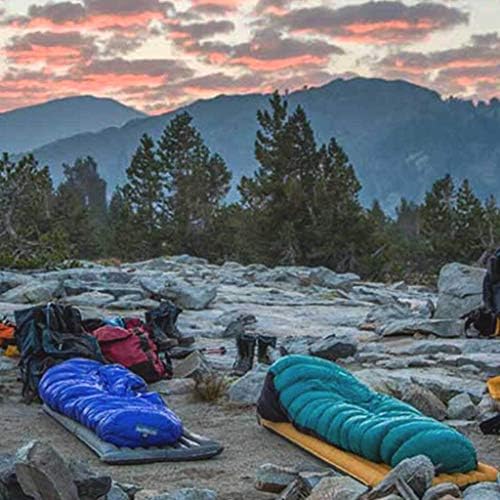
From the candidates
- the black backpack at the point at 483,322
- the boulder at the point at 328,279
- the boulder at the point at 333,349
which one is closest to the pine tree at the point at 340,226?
the boulder at the point at 328,279

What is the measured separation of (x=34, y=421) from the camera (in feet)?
26.5

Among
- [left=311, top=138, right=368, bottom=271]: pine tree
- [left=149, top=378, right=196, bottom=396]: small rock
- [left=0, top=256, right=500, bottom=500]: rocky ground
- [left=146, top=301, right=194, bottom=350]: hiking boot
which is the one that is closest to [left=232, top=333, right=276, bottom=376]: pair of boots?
[left=0, top=256, right=500, bottom=500]: rocky ground

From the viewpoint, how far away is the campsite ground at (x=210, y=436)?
6219 millimetres

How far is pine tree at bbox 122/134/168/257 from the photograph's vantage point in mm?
44719

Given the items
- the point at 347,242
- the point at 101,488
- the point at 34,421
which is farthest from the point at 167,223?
the point at 101,488

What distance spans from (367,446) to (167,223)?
4002cm

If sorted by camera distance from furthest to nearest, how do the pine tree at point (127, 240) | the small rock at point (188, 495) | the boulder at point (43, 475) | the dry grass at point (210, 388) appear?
the pine tree at point (127, 240)
the dry grass at point (210, 388)
the small rock at point (188, 495)
the boulder at point (43, 475)

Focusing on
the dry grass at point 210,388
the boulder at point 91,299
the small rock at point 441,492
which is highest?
the small rock at point 441,492

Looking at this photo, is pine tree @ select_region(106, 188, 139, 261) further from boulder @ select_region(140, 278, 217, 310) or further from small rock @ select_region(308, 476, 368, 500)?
small rock @ select_region(308, 476, 368, 500)

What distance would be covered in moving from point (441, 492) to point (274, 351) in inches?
239

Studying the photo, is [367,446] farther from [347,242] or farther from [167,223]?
[167,223]

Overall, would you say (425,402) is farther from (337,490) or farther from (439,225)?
(439,225)

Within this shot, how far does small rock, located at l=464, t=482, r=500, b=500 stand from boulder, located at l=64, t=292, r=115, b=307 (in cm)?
1124

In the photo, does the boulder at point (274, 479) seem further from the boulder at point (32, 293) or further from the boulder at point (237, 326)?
the boulder at point (32, 293)
